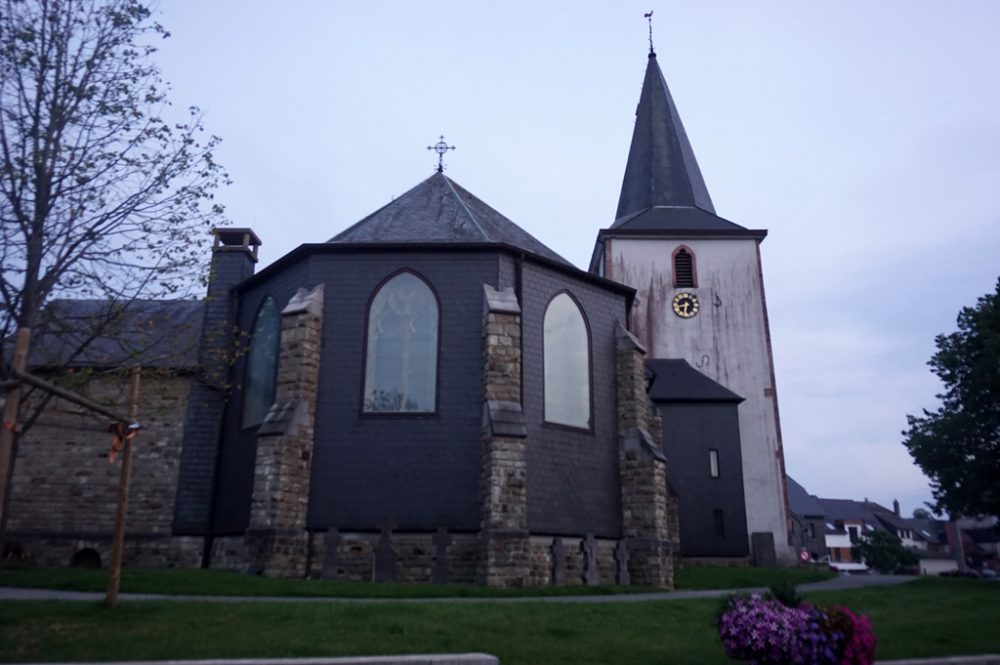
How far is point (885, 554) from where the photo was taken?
64375 mm

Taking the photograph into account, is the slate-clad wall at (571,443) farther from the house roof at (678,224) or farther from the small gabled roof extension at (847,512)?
the small gabled roof extension at (847,512)

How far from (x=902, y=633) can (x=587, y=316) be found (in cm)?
1106

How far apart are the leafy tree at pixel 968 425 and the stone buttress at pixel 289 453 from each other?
1825 centimetres

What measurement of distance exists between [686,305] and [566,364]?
13878 mm

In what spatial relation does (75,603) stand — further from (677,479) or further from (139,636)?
(677,479)

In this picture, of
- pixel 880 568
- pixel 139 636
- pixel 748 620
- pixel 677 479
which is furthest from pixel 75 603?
pixel 880 568

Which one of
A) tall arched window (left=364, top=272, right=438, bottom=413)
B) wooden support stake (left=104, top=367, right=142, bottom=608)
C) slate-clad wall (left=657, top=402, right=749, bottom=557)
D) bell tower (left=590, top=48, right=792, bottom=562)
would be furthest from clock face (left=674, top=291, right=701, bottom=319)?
wooden support stake (left=104, top=367, right=142, bottom=608)

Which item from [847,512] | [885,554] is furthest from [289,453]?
[847,512]

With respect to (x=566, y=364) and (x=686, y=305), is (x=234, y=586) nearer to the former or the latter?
(x=566, y=364)

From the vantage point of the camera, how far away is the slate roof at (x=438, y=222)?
19.3 metres

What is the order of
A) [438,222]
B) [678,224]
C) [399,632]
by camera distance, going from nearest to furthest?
[399,632]
[438,222]
[678,224]

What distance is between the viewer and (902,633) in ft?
35.2

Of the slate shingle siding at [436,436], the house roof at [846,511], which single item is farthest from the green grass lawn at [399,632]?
the house roof at [846,511]

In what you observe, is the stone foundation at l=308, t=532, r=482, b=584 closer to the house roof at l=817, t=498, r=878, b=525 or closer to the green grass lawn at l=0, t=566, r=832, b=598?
the green grass lawn at l=0, t=566, r=832, b=598
